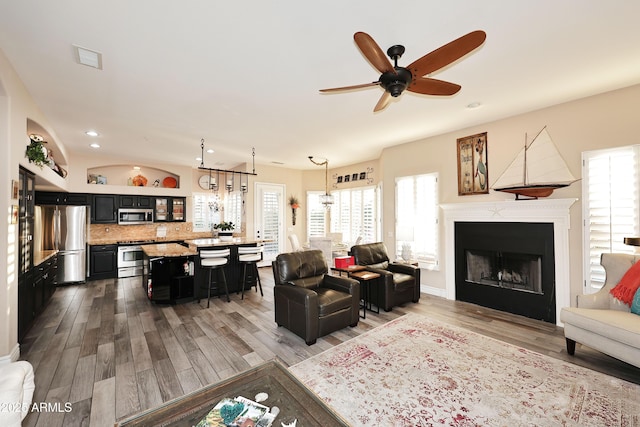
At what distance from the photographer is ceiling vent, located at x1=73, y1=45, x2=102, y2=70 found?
2406 mm

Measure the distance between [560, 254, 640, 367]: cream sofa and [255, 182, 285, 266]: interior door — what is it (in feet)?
20.7

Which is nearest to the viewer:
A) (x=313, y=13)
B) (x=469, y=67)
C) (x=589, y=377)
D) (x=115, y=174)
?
(x=313, y=13)

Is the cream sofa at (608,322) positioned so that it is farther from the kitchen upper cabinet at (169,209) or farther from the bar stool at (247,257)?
the kitchen upper cabinet at (169,209)

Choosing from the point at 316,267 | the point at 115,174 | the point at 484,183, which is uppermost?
the point at 115,174

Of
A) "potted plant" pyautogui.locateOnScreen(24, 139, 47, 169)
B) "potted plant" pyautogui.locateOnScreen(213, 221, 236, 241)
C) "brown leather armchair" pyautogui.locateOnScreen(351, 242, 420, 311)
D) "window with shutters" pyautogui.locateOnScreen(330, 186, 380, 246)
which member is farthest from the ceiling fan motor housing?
"window with shutters" pyautogui.locateOnScreen(330, 186, 380, 246)

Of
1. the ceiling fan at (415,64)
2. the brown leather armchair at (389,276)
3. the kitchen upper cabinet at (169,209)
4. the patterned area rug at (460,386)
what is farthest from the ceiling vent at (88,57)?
the kitchen upper cabinet at (169,209)

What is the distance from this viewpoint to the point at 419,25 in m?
2.14

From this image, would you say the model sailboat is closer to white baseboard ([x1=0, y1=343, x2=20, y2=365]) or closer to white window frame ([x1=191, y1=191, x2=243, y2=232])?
white baseboard ([x1=0, y1=343, x2=20, y2=365])

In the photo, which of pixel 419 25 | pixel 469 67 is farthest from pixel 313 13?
pixel 469 67

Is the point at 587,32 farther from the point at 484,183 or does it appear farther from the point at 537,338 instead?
the point at 537,338

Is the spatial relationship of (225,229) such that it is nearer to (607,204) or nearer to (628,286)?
(628,286)

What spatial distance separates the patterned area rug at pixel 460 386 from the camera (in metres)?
2.01

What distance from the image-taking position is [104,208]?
6.77 m

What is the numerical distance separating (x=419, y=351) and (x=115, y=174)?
27.8 ft
